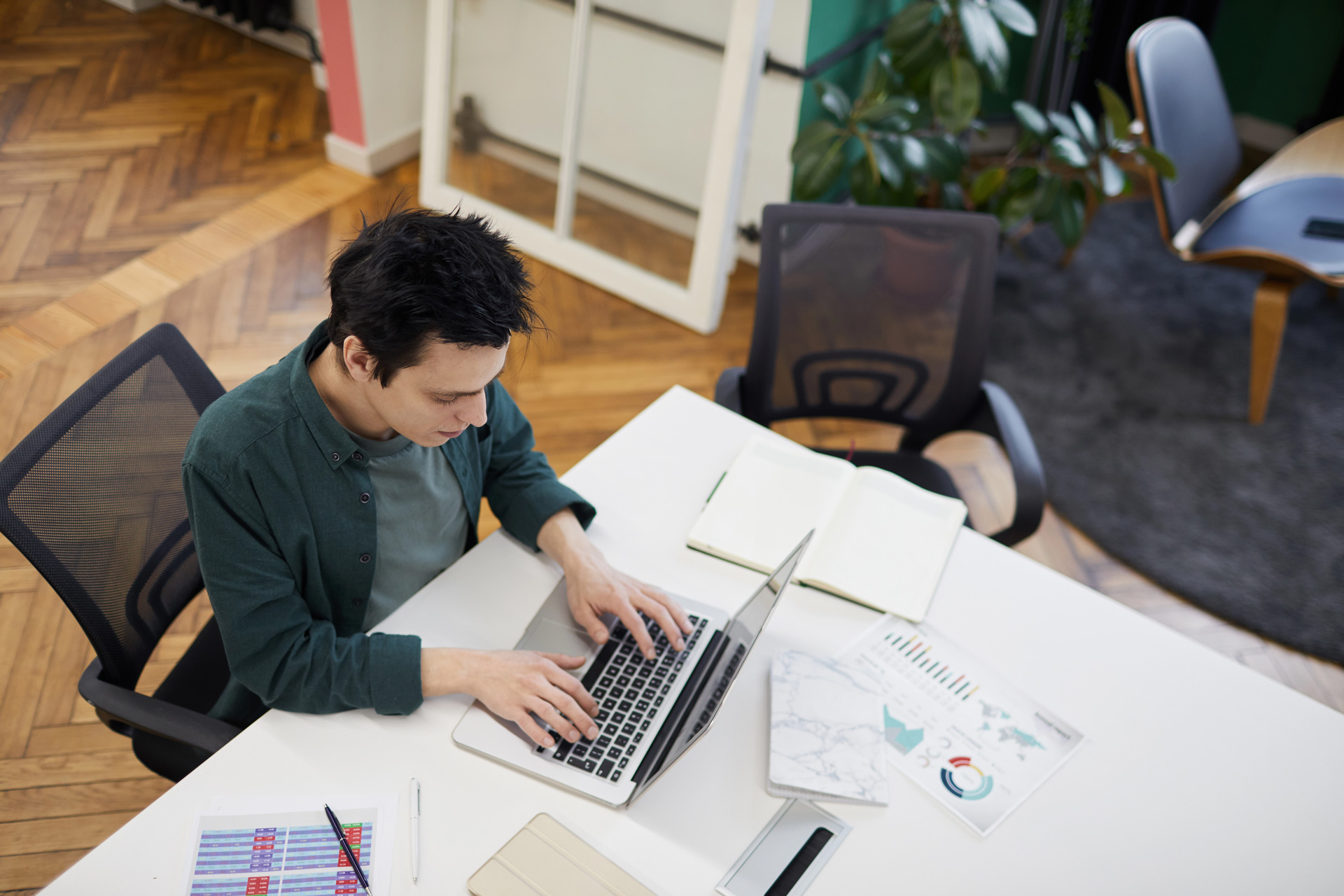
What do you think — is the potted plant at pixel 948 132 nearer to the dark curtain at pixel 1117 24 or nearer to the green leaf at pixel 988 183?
the green leaf at pixel 988 183

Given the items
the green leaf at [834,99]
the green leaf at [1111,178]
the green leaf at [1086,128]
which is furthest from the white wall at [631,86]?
the green leaf at [1111,178]

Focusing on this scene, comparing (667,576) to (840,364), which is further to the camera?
(840,364)

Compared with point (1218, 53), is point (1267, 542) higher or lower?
lower

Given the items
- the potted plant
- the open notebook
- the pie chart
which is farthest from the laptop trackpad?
the potted plant

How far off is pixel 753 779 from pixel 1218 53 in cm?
440

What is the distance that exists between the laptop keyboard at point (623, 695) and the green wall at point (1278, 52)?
419 cm

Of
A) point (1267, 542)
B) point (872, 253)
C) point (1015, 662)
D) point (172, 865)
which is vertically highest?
point (872, 253)

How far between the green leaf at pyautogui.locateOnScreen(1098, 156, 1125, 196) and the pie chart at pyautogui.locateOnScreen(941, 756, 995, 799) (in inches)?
84.8

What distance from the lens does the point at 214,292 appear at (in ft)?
11.0

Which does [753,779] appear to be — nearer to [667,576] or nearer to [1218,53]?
[667,576]

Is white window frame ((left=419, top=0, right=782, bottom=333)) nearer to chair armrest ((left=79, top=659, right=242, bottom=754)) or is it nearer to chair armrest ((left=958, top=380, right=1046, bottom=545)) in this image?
chair armrest ((left=958, top=380, right=1046, bottom=545))

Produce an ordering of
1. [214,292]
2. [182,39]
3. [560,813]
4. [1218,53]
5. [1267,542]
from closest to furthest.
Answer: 1. [560,813]
2. [1267,542]
3. [214,292]
4. [1218,53]
5. [182,39]

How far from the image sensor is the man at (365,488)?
3.85ft

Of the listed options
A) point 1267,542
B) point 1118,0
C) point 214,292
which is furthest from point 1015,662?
point 1118,0
